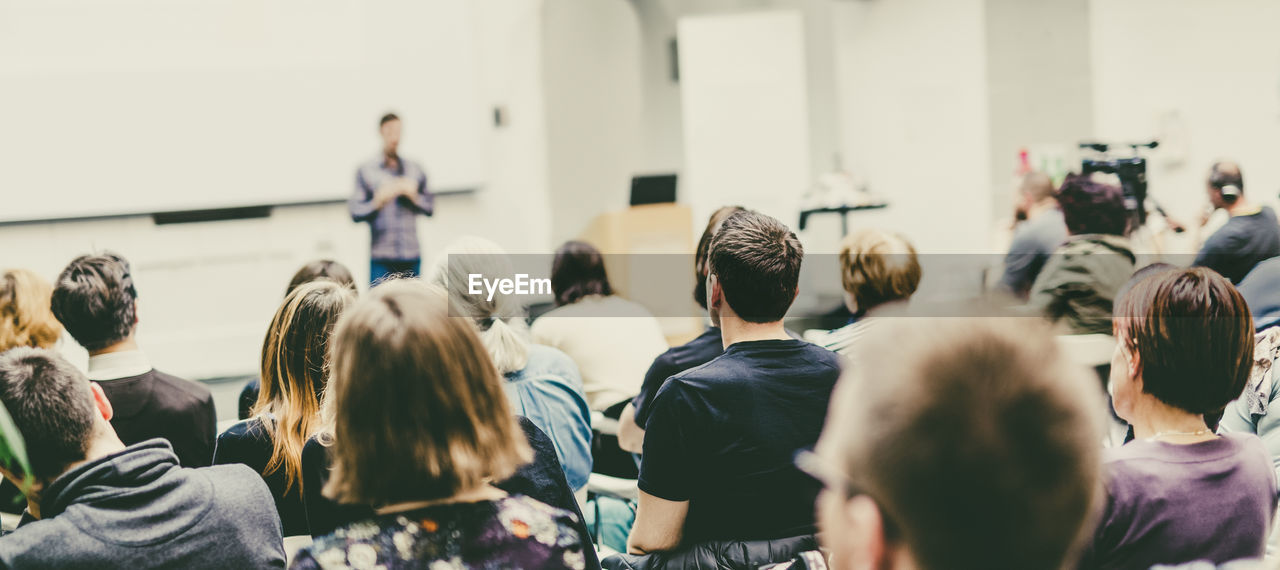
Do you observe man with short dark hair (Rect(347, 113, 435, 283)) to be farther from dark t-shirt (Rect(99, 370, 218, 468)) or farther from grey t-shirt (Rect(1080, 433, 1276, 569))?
grey t-shirt (Rect(1080, 433, 1276, 569))

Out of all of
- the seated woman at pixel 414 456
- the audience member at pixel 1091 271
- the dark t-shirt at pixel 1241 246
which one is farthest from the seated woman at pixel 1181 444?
the dark t-shirt at pixel 1241 246

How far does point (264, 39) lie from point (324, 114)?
1.89ft

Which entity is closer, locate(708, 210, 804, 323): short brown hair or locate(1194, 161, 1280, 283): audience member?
locate(708, 210, 804, 323): short brown hair

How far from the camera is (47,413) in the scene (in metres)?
1.61

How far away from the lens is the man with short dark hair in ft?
19.4

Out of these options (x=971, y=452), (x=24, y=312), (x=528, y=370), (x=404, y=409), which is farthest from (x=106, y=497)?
(x=24, y=312)

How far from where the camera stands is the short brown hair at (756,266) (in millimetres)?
2008

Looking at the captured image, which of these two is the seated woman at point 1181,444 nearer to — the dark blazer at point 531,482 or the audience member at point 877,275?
the dark blazer at point 531,482

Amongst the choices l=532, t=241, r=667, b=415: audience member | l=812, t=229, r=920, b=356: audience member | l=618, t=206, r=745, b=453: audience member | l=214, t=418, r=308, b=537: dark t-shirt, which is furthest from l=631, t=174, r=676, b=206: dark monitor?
l=214, t=418, r=308, b=537: dark t-shirt

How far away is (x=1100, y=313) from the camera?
3.77 m

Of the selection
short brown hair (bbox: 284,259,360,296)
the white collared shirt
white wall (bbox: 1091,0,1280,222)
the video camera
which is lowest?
the white collared shirt

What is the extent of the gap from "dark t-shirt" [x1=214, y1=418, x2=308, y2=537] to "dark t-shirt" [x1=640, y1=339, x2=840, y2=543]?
0.70m

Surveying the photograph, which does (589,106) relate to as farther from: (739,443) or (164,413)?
(739,443)

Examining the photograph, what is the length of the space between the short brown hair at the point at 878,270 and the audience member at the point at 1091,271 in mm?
974
